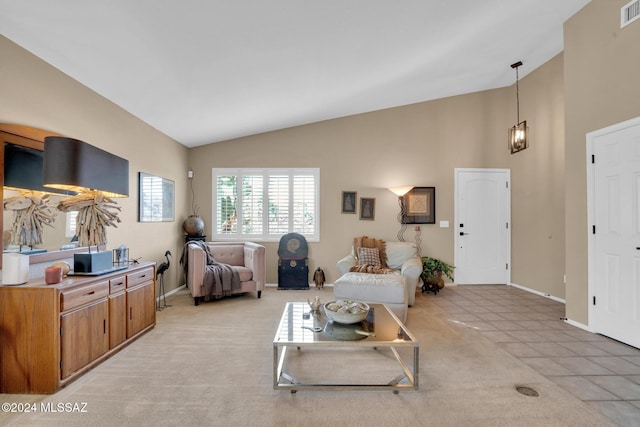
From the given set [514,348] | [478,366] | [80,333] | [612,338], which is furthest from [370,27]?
[612,338]

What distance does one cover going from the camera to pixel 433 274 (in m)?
4.69

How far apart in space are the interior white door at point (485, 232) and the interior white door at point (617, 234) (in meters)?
2.14

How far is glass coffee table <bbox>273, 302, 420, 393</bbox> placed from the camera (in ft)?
6.28

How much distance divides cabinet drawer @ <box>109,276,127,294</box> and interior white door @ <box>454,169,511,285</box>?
498 centimetres

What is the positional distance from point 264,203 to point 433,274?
3152 mm

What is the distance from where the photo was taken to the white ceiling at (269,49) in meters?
2.08

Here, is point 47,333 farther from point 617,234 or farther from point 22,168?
point 617,234

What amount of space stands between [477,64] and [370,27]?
2.31 metres

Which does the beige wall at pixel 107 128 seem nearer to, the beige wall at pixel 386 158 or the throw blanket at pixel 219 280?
the beige wall at pixel 386 158

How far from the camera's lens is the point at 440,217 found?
5230 millimetres

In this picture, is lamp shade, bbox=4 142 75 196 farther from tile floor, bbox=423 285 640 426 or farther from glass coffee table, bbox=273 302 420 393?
tile floor, bbox=423 285 640 426

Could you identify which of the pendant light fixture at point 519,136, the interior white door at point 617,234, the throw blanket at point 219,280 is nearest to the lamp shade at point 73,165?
the throw blanket at point 219,280

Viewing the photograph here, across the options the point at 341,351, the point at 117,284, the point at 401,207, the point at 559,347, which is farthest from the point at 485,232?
the point at 117,284

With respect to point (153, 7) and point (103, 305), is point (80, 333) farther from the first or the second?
point (153, 7)
